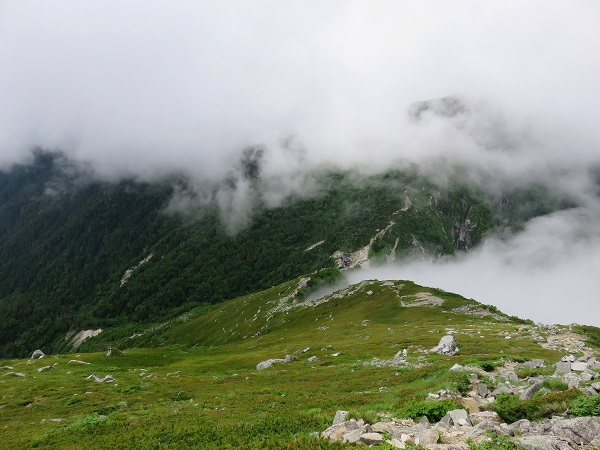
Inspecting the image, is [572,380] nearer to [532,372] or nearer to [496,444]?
[532,372]

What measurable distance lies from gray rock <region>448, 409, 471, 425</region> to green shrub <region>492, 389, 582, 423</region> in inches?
64.3

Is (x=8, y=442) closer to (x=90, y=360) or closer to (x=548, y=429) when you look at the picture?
(x=548, y=429)

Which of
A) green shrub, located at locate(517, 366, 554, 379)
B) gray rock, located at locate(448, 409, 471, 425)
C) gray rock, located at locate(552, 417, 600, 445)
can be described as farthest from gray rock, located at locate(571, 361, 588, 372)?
gray rock, located at locate(552, 417, 600, 445)

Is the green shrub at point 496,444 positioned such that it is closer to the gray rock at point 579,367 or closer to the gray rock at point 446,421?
the gray rock at point 446,421

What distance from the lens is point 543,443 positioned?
10906 mm

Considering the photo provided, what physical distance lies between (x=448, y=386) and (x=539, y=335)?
143 ft

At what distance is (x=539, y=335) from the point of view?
2112 inches

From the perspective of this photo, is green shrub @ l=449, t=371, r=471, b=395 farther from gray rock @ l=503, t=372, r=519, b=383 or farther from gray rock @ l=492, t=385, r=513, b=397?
gray rock @ l=503, t=372, r=519, b=383

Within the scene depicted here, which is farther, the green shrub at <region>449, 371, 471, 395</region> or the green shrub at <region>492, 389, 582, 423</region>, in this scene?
the green shrub at <region>449, 371, 471, 395</region>

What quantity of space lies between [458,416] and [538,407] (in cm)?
304

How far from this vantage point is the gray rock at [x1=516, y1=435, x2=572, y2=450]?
10.7 meters

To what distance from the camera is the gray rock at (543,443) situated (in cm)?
1070

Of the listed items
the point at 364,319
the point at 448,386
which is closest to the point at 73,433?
the point at 448,386

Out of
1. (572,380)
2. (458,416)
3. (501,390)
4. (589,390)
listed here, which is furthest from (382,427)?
(572,380)
